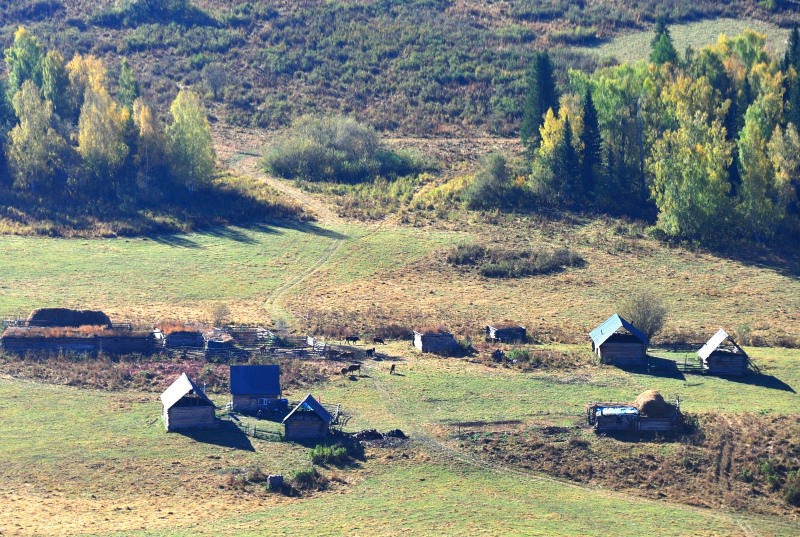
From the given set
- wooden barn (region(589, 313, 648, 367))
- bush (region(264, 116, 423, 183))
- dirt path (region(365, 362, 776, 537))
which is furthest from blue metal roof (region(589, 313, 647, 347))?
bush (region(264, 116, 423, 183))

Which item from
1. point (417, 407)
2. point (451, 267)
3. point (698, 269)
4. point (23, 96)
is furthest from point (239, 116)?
point (417, 407)

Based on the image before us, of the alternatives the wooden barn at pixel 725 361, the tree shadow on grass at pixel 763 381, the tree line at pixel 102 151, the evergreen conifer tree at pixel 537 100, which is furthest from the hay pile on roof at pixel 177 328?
the evergreen conifer tree at pixel 537 100

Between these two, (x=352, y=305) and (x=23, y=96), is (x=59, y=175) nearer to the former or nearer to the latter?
(x=23, y=96)

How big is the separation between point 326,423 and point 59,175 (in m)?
58.8

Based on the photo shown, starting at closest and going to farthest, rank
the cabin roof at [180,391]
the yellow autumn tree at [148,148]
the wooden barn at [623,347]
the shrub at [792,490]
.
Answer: the shrub at [792,490]
the cabin roof at [180,391]
the wooden barn at [623,347]
the yellow autumn tree at [148,148]

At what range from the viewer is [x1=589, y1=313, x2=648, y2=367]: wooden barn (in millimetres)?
79812

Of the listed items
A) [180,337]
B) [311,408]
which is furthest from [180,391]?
[180,337]

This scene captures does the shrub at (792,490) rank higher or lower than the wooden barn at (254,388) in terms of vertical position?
lower

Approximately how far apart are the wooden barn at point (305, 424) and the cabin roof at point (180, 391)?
4.34 meters

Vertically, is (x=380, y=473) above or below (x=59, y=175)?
below

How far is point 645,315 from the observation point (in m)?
84.2

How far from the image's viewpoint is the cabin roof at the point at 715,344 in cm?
7800

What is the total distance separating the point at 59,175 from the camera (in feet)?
385

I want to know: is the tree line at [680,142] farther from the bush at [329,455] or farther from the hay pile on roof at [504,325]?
the bush at [329,455]
